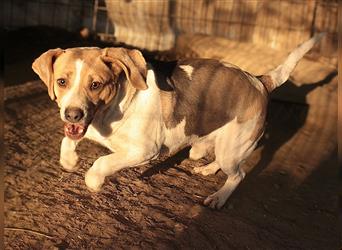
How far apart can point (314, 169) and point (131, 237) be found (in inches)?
133

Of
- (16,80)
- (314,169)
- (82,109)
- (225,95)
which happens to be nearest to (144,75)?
(82,109)

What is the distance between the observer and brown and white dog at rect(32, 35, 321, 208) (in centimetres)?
417

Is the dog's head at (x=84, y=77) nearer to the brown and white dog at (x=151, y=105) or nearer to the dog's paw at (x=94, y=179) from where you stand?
the brown and white dog at (x=151, y=105)

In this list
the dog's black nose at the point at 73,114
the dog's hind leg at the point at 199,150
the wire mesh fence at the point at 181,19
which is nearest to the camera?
the dog's black nose at the point at 73,114

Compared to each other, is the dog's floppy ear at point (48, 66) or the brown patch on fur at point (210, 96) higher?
the dog's floppy ear at point (48, 66)

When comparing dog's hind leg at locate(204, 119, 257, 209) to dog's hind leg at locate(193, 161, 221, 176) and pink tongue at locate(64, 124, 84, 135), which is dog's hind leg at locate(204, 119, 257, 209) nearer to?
dog's hind leg at locate(193, 161, 221, 176)

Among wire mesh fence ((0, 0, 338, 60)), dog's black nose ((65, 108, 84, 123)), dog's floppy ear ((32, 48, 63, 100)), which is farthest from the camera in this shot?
wire mesh fence ((0, 0, 338, 60))

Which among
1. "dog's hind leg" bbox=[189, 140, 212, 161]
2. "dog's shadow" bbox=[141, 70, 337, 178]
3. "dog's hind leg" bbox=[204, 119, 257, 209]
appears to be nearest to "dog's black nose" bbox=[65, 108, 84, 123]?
"dog's hind leg" bbox=[204, 119, 257, 209]

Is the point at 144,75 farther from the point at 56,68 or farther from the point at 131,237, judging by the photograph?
the point at 131,237

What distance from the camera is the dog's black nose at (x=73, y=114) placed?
3.95m

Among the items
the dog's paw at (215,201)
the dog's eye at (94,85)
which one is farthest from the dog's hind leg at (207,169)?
the dog's eye at (94,85)

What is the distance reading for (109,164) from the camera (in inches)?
179

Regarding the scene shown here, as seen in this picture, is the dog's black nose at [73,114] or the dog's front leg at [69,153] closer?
the dog's black nose at [73,114]

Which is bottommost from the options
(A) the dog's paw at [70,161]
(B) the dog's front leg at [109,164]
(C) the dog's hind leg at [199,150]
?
(C) the dog's hind leg at [199,150]
